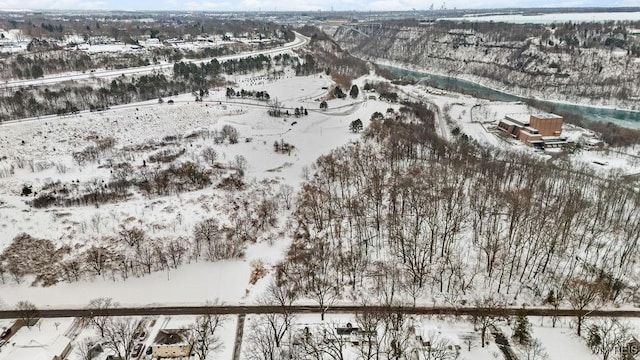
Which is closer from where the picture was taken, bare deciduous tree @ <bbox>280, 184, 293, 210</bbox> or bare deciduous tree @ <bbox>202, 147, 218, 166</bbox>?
bare deciduous tree @ <bbox>280, 184, 293, 210</bbox>

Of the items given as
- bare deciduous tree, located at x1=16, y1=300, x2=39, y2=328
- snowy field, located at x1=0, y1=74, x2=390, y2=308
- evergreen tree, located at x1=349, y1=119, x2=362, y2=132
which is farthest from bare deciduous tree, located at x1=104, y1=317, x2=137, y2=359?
evergreen tree, located at x1=349, y1=119, x2=362, y2=132

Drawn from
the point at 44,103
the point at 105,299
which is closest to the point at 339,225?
the point at 105,299

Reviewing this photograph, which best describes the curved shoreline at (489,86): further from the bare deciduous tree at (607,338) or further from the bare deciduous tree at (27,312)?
the bare deciduous tree at (27,312)

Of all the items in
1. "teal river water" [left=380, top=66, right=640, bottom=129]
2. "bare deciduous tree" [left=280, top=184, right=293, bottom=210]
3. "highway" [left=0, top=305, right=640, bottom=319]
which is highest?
"teal river water" [left=380, top=66, right=640, bottom=129]

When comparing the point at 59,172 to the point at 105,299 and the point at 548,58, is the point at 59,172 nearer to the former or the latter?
the point at 105,299

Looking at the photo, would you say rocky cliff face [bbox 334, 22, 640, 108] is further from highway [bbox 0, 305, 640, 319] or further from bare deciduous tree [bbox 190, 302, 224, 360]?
bare deciduous tree [bbox 190, 302, 224, 360]

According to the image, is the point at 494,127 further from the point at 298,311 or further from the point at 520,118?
the point at 298,311

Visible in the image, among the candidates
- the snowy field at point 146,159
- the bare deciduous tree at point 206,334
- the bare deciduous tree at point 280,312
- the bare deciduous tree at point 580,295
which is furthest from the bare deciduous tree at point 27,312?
the bare deciduous tree at point 580,295
